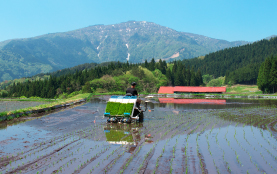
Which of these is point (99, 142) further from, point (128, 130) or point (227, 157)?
point (227, 157)

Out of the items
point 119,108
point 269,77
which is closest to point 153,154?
point 119,108

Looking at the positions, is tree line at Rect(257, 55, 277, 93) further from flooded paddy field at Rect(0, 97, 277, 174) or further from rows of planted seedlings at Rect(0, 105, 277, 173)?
rows of planted seedlings at Rect(0, 105, 277, 173)

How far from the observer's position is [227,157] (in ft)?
34.9

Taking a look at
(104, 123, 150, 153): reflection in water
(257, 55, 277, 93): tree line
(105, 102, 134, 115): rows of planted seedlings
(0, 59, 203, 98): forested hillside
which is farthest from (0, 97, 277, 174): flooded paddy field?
(0, 59, 203, 98): forested hillside

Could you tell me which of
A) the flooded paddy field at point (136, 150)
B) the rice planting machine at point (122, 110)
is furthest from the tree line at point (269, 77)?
the rice planting machine at point (122, 110)

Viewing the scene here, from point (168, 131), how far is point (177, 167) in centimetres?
724

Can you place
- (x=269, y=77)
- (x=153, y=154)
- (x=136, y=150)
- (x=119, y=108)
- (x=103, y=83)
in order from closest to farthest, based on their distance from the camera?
(x=153, y=154)
(x=136, y=150)
(x=119, y=108)
(x=269, y=77)
(x=103, y=83)

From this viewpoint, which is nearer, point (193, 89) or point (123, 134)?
point (123, 134)

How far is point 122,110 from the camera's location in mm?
19469

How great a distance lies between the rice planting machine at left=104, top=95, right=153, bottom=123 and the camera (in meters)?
19.1

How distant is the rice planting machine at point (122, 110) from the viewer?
62.8 feet

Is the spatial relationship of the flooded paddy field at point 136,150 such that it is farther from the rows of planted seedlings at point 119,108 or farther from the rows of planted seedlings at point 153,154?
the rows of planted seedlings at point 119,108

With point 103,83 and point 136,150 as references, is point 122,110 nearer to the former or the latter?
point 136,150

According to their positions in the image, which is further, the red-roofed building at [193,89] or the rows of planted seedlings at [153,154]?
the red-roofed building at [193,89]
